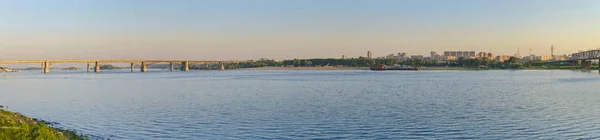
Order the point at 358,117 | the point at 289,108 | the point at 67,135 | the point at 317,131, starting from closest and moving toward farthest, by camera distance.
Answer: the point at 67,135 → the point at 317,131 → the point at 358,117 → the point at 289,108

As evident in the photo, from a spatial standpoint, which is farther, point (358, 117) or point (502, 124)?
point (358, 117)

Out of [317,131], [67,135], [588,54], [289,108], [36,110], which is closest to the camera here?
[67,135]

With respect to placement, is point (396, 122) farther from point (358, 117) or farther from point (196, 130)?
point (196, 130)

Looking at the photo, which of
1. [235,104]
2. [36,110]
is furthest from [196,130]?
[36,110]

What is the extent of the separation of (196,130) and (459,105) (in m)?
14.9

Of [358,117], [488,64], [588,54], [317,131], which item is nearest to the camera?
[317,131]

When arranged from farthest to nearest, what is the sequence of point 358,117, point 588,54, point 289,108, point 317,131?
point 588,54
point 289,108
point 358,117
point 317,131

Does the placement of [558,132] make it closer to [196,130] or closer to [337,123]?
[337,123]

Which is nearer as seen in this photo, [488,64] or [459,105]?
[459,105]

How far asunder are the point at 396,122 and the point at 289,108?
7880 millimetres

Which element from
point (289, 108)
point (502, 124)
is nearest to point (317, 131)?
point (502, 124)

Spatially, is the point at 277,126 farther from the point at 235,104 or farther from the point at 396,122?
the point at 235,104

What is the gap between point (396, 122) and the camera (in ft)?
69.4

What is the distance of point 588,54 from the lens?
171 m
